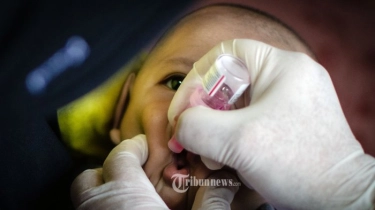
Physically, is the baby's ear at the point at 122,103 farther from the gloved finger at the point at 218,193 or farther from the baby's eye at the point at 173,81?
the gloved finger at the point at 218,193

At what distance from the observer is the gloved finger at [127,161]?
0.60 metres

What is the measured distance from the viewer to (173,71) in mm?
741

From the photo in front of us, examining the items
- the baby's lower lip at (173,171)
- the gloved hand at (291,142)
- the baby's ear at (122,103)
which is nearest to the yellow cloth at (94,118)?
the baby's ear at (122,103)

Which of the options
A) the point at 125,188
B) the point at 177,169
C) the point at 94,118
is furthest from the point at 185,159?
the point at 94,118

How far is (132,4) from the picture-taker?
63 centimetres

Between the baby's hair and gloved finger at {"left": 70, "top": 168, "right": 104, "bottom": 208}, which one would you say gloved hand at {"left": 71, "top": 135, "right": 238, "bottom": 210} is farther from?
the baby's hair

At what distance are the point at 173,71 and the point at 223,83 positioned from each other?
175mm

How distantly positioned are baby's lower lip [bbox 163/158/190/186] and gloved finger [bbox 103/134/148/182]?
0.04 metres

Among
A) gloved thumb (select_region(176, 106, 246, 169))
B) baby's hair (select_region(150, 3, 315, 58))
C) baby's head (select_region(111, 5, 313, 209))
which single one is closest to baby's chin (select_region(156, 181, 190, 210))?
baby's head (select_region(111, 5, 313, 209))

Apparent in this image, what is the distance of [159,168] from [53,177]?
166mm

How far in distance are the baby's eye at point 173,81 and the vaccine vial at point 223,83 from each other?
0.11 metres

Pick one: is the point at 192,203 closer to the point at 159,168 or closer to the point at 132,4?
the point at 159,168

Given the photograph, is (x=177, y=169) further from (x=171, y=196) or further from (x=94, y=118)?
(x=94, y=118)

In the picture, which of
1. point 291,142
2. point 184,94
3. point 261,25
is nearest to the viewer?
point 291,142
